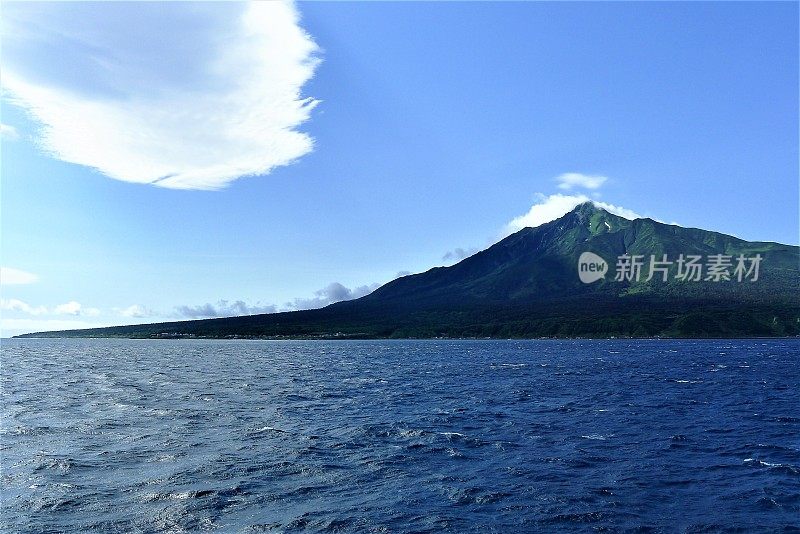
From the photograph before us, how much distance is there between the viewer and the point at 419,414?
5703 cm

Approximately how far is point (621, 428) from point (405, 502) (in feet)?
87.3

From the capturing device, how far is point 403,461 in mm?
37594

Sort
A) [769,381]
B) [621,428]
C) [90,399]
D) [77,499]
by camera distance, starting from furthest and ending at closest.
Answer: [769,381]
[90,399]
[621,428]
[77,499]

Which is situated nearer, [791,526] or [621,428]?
[791,526]

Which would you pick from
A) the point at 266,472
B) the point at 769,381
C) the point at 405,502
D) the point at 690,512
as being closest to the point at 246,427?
the point at 266,472

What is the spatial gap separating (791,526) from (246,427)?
38.6 m

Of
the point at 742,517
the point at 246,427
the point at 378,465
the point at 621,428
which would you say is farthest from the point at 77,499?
the point at 621,428

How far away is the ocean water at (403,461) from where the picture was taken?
27156mm

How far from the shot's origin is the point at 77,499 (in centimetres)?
2986

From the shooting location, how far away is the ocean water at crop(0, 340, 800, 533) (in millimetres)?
27156

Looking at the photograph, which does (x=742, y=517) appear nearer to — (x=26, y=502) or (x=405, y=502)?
(x=405, y=502)

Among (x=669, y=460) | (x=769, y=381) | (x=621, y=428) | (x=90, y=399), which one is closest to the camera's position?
(x=669, y=460)

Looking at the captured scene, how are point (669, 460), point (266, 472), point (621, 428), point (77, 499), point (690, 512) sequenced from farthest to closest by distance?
point (621, 428) → point (669, 460) → point (266, 472) → point (77, 499) → point (690, 512)

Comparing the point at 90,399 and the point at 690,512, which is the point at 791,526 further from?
the point at 90,399
